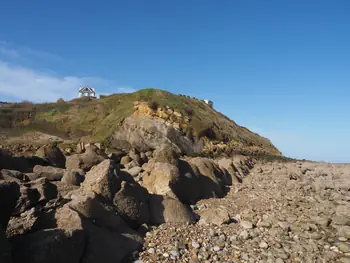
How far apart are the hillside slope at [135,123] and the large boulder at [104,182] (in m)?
22.8

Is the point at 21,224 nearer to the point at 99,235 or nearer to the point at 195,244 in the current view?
the point at 99,235

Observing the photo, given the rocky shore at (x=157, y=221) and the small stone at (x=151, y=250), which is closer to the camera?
the rocky shore at (x=157, y=221)

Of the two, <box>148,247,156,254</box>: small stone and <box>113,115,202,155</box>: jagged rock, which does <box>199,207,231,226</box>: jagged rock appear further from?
<box>113,115,202,155</box>: jagged rock

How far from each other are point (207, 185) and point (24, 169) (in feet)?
30.7

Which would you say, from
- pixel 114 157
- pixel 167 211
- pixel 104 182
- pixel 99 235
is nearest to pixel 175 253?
pixel 99 235

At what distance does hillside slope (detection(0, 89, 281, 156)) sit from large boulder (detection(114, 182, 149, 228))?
74.9 feet

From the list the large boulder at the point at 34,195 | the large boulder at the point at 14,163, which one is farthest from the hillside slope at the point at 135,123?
the large boulder at the point at 34,195

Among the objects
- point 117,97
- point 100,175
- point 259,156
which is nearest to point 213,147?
point 259,156

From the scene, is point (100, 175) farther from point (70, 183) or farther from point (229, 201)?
point (229, 201)

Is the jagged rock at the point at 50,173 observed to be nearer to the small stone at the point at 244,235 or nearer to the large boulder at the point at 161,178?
the large boulder at the point at 161,178

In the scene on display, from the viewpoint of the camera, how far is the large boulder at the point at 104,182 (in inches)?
371

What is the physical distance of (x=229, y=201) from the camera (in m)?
15.1

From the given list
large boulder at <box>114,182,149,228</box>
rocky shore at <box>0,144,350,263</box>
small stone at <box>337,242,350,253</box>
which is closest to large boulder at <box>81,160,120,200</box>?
rocky shore at <box>0,144,350,263</box>

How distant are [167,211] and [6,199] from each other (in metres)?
Result: 5.18
